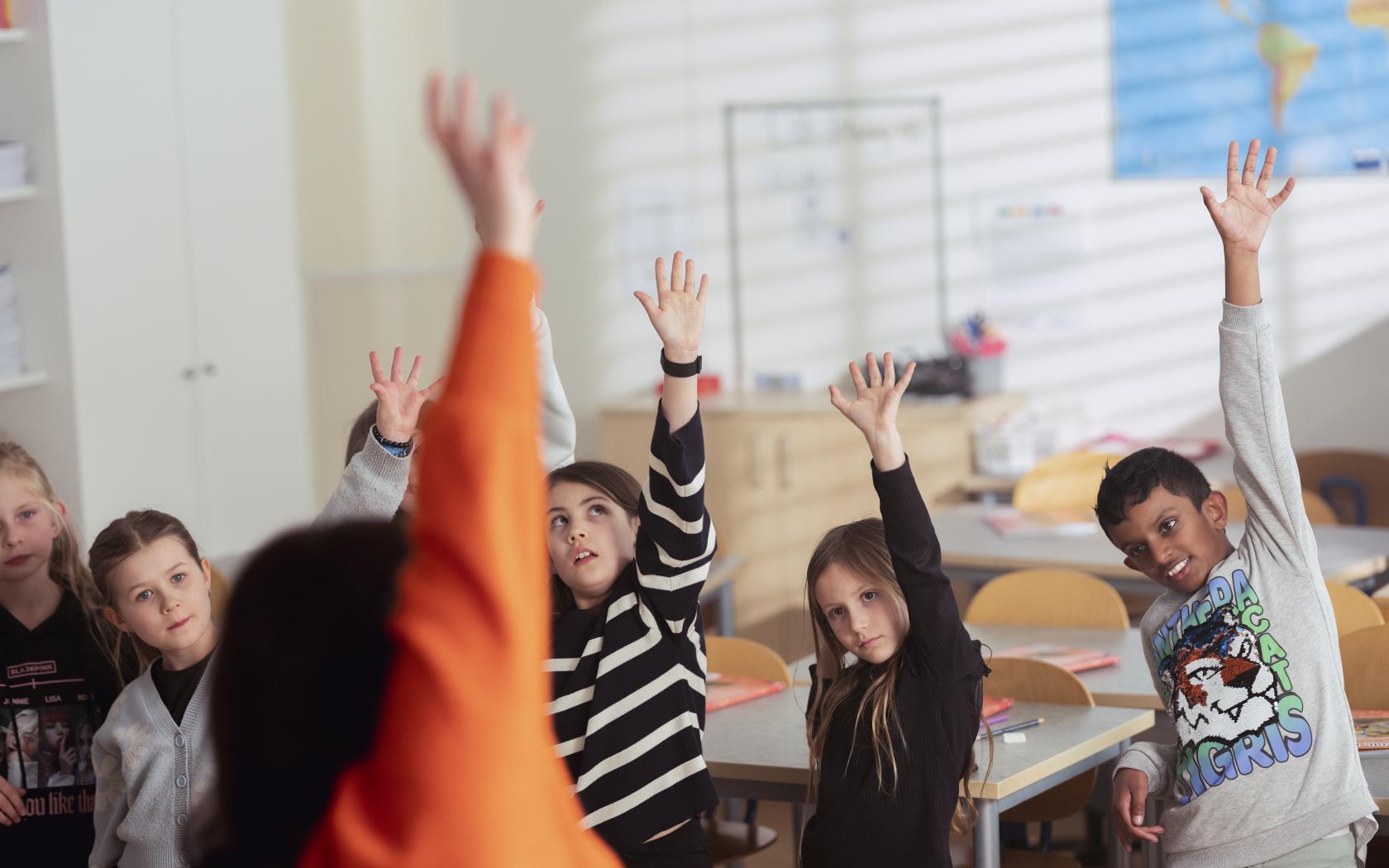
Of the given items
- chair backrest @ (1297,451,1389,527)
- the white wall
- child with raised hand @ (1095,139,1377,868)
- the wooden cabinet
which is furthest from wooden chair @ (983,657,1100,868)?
the white wall

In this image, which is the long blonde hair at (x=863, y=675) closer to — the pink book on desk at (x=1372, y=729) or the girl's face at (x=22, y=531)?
the pink book on desk at (x=1372, y=729)

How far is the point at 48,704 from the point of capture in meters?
2.61

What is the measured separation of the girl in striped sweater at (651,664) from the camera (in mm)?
2068

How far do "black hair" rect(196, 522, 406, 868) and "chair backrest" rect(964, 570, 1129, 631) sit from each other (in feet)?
9.41

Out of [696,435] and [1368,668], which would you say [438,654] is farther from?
[1368,668]

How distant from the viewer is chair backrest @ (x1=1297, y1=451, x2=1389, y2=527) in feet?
16.8

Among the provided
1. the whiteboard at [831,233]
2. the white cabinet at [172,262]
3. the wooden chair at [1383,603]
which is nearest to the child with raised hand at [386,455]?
the wooden chair at [1383,603]

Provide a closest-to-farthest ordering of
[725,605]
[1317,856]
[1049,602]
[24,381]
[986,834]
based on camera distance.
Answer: [1317,856]
[986,834]
[1049,602]
[24,381]
[725,605]

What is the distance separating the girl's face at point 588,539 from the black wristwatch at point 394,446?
218 mm

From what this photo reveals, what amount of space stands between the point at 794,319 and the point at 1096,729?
3.53 meters

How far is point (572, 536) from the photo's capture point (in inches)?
88.6

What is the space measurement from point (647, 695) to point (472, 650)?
1.25m

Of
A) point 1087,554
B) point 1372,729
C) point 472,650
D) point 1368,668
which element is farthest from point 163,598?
point 1087,554

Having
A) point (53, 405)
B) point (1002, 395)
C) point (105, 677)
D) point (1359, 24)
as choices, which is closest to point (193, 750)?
point (105, 677)
